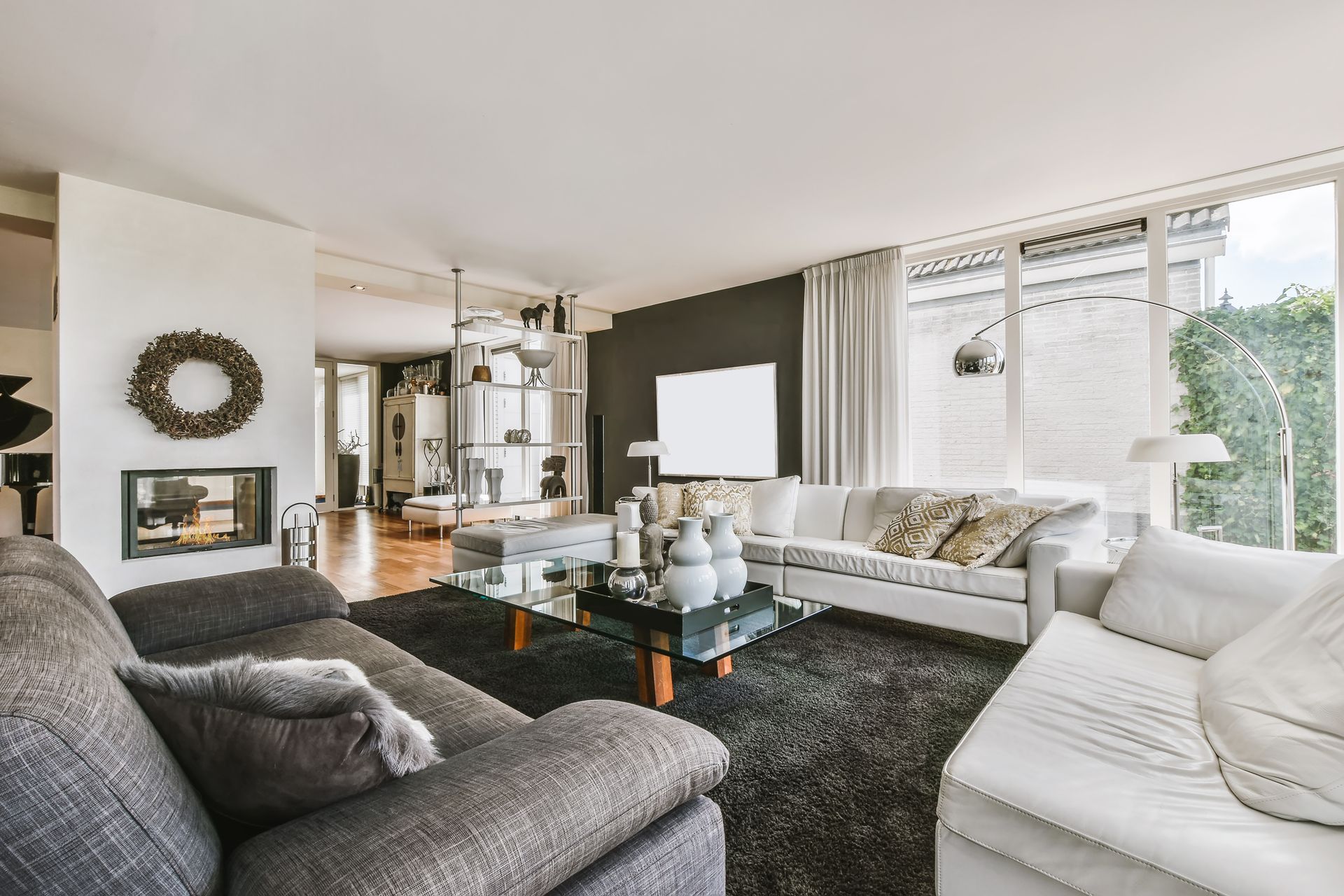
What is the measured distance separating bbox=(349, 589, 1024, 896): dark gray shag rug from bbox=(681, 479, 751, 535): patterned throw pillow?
93 centimetres

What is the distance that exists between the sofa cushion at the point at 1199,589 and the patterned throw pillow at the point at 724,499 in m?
2.52

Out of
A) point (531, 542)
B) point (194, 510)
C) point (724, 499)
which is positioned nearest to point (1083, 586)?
point (724, 499)

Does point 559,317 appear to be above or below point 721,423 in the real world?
above

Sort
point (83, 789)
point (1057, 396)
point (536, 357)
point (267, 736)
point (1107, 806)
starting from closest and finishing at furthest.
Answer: point (83, 789)
point (267, 736)
point (1107, 806)
point (1057, 396)
point (536, 357)

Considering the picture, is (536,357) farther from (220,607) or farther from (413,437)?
(413,437)

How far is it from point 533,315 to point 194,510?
3026 millimetres

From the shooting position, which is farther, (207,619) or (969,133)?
(969,133)

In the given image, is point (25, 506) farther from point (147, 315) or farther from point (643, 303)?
point (643, 303)

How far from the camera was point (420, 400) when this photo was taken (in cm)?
913

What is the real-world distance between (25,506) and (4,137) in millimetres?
3585

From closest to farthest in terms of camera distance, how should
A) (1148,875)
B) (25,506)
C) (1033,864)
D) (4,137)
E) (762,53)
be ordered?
1. (1148,875)
2. (1033,864)
3. (762,53)
4. (4,137)
5. (25,506)

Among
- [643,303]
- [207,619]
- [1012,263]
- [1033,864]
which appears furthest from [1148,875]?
[643,303]

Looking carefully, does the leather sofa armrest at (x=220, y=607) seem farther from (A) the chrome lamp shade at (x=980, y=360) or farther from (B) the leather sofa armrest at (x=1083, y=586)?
(A) the chrome lamp shade at (x=980, y=360)

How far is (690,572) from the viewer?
2.38 m
